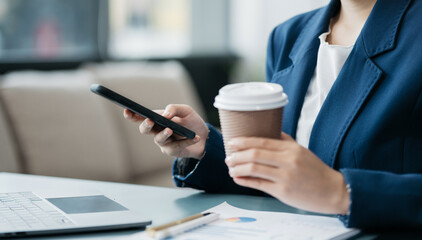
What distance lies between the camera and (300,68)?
4.62 feet

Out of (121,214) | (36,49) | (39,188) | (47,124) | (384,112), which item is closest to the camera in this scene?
(121,214)

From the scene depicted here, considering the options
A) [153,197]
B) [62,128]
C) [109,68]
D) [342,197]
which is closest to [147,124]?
[153,197]

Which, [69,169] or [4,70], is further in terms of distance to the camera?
[4,70]

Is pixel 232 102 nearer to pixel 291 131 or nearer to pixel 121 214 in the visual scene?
pixel 121 214

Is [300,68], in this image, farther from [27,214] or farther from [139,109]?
[27,214]

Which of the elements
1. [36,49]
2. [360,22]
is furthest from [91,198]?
[36,49]

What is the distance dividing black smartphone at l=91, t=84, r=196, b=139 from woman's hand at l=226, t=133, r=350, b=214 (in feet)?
0.82

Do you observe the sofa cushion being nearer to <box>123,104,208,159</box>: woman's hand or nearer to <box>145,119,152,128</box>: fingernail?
<box>123,104,208,159</box>: woman's hand

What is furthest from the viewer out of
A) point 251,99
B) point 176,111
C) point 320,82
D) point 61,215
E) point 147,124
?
point 320,82

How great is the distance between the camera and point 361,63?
1206 millimetres

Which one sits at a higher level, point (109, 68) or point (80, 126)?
point (109, 68)

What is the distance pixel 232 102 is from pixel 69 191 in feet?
1.75

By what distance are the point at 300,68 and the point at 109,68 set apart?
2163mm

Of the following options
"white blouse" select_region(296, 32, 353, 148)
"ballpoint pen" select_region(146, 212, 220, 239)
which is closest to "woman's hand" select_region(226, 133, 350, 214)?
"ballpoint pen" select_region(146, 212, 220, 239)
